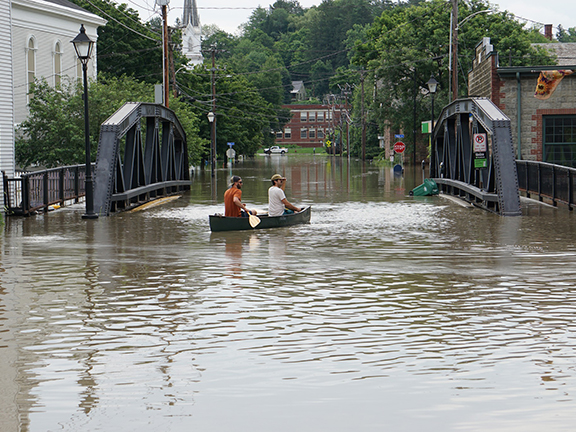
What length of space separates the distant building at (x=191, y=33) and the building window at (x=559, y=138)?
13240 cm

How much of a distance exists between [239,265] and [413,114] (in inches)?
2533

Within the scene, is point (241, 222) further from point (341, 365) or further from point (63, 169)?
point (341, 365)

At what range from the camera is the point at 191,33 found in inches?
6870

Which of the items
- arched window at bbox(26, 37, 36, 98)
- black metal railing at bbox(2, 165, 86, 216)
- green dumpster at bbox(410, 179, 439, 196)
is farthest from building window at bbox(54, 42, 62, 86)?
green dumpster at bbox(410, 179, 439, 196)

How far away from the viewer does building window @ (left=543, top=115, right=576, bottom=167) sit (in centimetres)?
4184

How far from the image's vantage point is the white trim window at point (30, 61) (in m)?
46.2

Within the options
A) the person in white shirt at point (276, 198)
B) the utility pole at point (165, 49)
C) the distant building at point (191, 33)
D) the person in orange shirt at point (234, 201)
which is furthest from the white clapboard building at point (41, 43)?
the distant building at point (191, 33)

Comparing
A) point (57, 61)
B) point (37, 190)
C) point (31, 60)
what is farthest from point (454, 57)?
point (37, 190)

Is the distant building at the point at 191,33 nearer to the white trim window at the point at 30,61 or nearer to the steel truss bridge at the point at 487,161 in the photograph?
the white trim window at the point at 30,61

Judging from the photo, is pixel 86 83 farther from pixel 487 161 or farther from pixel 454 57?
pixel 454 57

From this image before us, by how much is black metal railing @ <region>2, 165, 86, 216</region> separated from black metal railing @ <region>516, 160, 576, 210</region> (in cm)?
1509

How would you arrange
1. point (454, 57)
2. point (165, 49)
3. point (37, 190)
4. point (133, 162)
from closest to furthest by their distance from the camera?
point (37, 190)
point (133, 162)
point (454, 57)
point (165, 49)

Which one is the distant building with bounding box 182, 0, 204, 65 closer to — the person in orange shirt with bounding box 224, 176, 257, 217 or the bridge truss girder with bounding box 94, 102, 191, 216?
the bridge truss girder with bounding box 94, 102, 191, 216

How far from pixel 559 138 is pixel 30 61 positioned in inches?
1035
